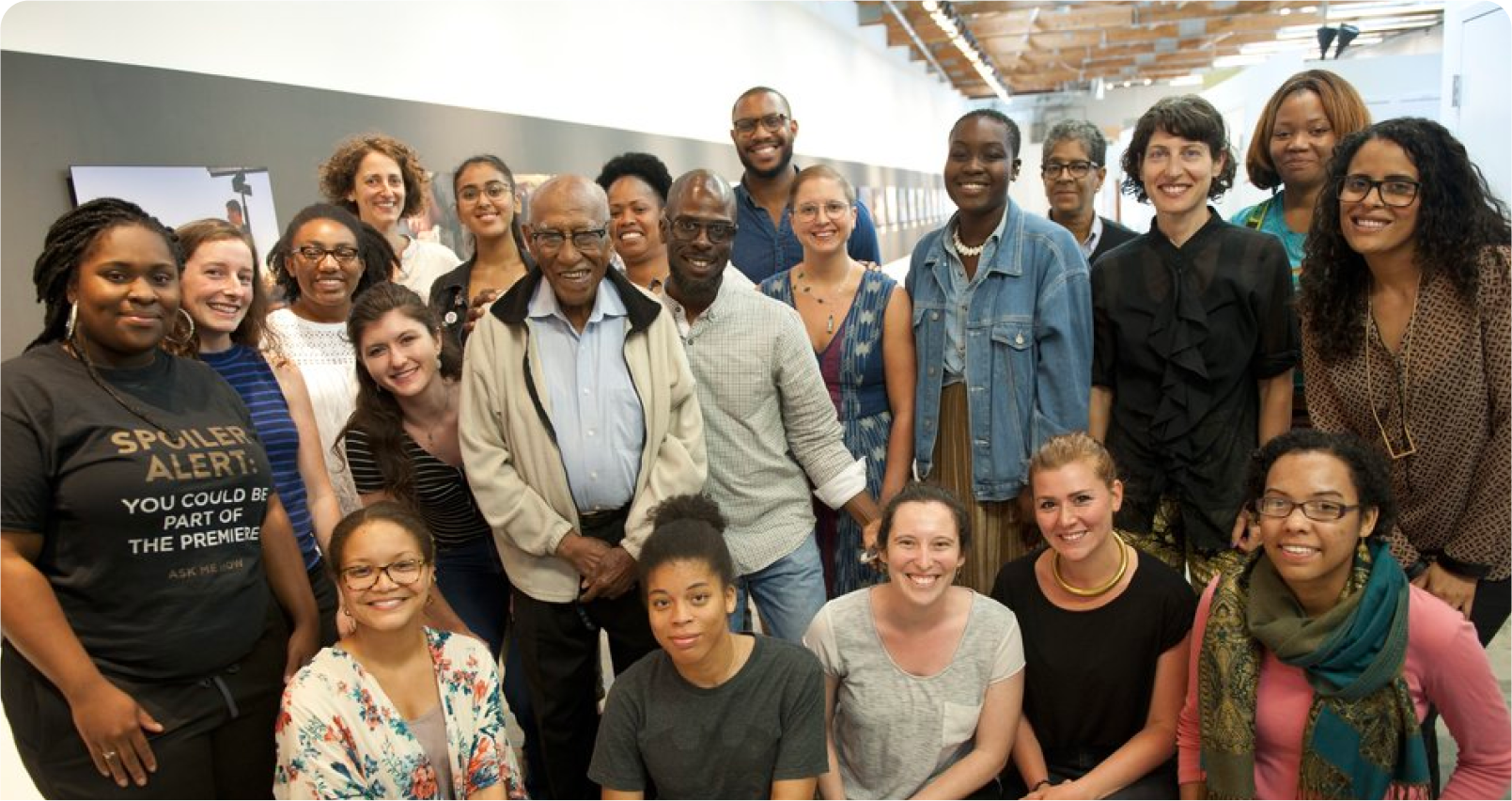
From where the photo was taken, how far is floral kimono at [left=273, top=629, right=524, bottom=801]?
2268 millimetres

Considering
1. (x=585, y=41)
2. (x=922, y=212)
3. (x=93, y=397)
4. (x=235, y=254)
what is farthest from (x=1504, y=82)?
(x=922, y=212)

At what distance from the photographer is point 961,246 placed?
3.18 metres

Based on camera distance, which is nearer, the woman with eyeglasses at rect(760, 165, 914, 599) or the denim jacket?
the denim jacket

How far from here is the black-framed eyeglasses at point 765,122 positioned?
4.12 metres

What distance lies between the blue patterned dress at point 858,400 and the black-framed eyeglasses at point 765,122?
110cm

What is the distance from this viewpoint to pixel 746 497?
2930 millimetres

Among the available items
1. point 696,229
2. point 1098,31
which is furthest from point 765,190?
point 1098,31

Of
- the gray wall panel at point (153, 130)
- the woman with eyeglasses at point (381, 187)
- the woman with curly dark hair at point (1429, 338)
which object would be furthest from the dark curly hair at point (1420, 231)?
the gray wall panel at point (153, 130)

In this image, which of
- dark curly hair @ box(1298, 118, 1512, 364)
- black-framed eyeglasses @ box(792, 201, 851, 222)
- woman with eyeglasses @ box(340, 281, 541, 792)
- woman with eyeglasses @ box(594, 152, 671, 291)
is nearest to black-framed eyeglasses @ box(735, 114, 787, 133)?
woman with eyeglasses @ box(594, 152, 671, 291)

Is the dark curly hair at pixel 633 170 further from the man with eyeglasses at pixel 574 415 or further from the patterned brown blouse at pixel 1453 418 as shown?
the patterned brown blouse at pixel 1453 418

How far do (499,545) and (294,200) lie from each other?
2.09 m

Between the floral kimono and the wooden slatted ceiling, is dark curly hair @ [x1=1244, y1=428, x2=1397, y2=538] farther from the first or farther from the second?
the wooden slatted ceiling

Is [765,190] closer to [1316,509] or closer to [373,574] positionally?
[373,574]

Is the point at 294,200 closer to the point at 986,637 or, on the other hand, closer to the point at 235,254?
the point at 235,254
